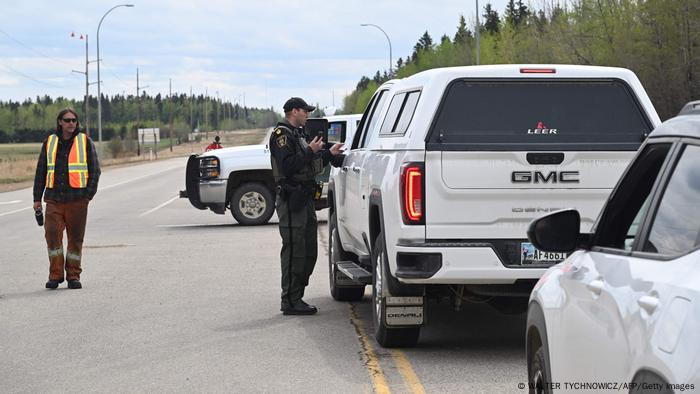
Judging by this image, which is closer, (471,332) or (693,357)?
(693,357)

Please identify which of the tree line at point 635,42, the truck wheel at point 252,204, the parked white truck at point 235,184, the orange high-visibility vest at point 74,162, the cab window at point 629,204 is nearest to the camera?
the cab window at point 629,204

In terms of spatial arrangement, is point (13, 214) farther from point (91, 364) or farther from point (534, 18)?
point (534, 18)

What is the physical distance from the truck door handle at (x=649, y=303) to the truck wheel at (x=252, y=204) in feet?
62.7

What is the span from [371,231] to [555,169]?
1.55m

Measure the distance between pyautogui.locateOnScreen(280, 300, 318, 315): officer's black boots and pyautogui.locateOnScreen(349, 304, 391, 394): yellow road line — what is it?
410 millimetres

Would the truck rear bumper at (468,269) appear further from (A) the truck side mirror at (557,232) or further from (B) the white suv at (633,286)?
(A) the truck side mirror at (557,232)

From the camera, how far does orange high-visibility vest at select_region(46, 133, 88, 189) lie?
12.9 metres

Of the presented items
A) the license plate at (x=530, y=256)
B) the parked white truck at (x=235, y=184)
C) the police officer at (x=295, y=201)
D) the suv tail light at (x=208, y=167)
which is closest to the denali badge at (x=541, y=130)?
the license plate at (x=530, y=256)

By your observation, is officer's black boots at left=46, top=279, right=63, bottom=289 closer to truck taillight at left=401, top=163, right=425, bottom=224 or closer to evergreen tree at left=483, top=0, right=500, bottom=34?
truck taillight at left=401, top=163, right=425, bottom=224

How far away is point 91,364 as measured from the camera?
8.32 m

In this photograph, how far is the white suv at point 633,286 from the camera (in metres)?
3.20

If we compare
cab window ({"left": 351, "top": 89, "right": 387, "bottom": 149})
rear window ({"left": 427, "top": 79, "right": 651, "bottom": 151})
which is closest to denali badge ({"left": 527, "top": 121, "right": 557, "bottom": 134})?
rear window ({"left": 427, "top": 79, "right": 651, "bottom": 151})

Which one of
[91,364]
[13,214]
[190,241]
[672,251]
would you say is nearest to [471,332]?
[91,364]

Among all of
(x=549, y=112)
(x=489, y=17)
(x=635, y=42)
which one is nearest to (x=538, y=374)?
(x=549, y=112)
